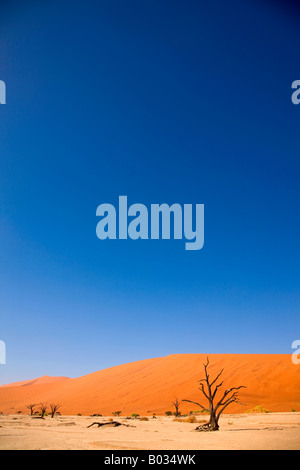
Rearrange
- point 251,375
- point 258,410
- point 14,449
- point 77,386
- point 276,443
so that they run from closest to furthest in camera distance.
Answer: point 14,449 < point 276,443 < point 258,410 < point 251,375 < point 77,386

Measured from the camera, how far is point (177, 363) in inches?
2689

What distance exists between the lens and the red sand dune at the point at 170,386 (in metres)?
39.2

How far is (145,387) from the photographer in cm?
5575

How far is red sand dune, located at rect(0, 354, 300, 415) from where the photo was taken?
39.2 meters

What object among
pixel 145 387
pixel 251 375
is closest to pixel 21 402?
pixel 145 387

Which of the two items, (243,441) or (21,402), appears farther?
(21,402)

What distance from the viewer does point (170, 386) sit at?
52.4 m
